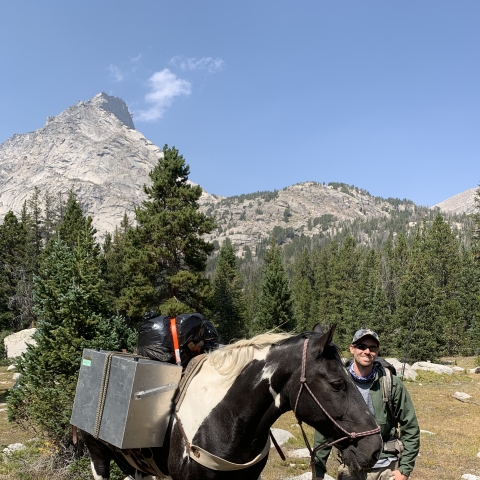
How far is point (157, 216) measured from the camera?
2327cm

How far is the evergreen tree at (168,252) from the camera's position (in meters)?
23.1

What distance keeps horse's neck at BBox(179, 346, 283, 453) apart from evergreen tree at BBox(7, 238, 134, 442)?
4845 mm

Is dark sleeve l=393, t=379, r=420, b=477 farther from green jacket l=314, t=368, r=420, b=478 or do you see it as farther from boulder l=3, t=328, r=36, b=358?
boulder l=3, t=328, r=36, b=358

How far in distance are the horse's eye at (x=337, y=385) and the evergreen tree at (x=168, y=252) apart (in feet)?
64.3

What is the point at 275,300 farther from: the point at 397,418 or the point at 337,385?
the point at 337,385

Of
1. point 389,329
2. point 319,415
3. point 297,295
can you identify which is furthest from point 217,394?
point 297,295

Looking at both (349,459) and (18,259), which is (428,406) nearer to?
(349,459)

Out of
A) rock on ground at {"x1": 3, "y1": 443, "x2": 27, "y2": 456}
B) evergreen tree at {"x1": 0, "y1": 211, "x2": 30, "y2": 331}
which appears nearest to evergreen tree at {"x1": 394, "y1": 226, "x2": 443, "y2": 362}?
rock on ground at {"x1": 3, "y1": 443, "x2": 27, "y2": 456}

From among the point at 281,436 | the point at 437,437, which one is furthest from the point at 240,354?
the point at 437,437

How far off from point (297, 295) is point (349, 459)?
216ft

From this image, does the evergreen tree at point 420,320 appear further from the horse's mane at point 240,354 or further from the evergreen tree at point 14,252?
the evergreen tree at point 14,252

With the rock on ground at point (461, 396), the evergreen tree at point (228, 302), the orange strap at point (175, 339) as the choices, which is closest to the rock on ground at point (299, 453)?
the orange strap at point (175, 339)

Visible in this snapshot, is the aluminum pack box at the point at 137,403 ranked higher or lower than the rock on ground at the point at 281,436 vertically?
higher

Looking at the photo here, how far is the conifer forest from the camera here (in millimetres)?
7773
